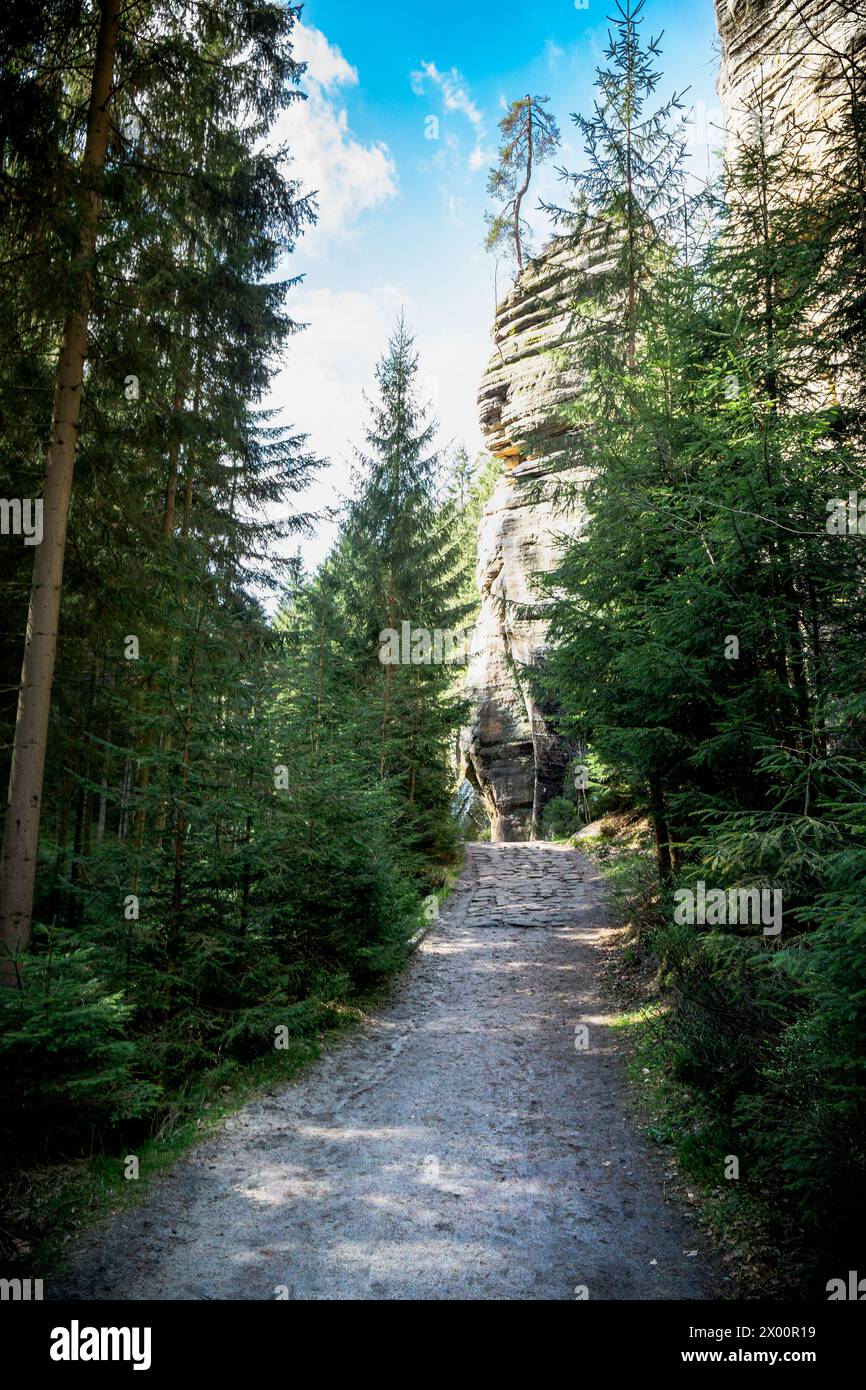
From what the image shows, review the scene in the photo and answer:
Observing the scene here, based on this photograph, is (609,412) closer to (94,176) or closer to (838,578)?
(838,578)

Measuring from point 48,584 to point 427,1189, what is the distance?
23.1ft

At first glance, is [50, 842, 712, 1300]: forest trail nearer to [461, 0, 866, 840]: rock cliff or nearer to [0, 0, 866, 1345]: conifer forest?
[0, 0, 866, 1345]: conifer forest

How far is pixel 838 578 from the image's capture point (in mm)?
5676

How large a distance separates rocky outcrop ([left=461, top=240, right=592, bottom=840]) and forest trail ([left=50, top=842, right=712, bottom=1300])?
17.4 metres

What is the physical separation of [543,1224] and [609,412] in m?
12.4

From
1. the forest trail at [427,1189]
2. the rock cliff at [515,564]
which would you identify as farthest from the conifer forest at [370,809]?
the rock cliff at [515,564]

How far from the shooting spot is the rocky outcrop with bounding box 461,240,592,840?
2592 cm

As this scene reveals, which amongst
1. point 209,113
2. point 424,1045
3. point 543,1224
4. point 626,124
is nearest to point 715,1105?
point 543,1224

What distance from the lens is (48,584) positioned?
23.8 feet
